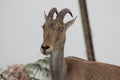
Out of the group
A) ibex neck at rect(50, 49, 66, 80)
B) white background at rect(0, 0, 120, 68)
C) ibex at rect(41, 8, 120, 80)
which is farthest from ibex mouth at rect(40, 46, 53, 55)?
white background at rect(0, 0, 120, 68)

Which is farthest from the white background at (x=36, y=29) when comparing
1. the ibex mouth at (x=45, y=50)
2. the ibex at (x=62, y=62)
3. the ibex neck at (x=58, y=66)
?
the ibex mouth at (x=45, y=50)

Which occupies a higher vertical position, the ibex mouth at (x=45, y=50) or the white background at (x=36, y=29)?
the white background at (x=36, y=29)

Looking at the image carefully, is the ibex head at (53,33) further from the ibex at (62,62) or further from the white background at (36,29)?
the white background at (36,29)

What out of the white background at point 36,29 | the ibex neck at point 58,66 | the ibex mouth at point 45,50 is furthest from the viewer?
the white background at point 36,29

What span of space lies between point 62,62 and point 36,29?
3.26 m

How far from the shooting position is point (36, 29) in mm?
8258

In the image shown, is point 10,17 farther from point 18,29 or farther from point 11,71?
point 11,71

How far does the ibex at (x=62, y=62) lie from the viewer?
480 cm

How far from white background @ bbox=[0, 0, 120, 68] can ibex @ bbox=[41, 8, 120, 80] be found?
2803 mm

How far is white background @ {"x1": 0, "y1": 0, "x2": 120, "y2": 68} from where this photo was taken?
320 inches

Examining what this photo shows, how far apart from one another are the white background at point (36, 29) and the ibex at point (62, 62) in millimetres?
2803

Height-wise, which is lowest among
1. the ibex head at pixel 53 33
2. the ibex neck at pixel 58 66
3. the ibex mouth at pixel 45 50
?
the ibex neck at pixel 58 66

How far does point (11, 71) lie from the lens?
580 centimetres

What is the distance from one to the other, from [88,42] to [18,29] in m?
1.50
